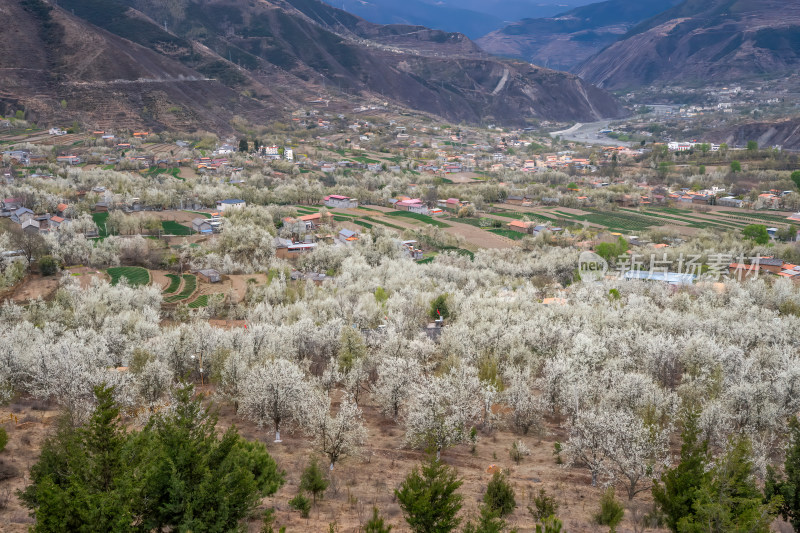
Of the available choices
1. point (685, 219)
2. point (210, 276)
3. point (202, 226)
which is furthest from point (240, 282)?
point (685, 219)

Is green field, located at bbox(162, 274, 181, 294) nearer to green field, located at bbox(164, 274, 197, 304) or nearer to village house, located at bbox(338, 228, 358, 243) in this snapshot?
green field, located at bbox(164, 274, 197, 304)

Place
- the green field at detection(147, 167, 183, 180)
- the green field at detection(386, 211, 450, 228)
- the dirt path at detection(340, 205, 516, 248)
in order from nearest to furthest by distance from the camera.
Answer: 1. the dirt path at detection(340, 205, 516, 248)
2. the green field at detection(386, 211, 450, 228)
3. the green field at detection(147, 167, 183, 180)

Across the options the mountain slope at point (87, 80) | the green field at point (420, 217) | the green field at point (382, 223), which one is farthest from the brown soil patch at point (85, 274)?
the mountain slope at point (87, 80)

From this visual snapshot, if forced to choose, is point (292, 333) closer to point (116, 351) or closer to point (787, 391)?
point (116, 351)

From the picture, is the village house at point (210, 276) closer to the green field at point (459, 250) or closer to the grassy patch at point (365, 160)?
the green field at point (459, 250)

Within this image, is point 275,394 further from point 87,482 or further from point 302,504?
point 87,482

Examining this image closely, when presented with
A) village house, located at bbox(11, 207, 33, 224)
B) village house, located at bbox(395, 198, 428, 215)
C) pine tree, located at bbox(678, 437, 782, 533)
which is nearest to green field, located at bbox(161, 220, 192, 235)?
village house, located at bbox(11, 207, 33, 224)

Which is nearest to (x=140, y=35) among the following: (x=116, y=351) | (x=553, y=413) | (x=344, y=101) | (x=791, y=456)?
(x=344, y=101)
